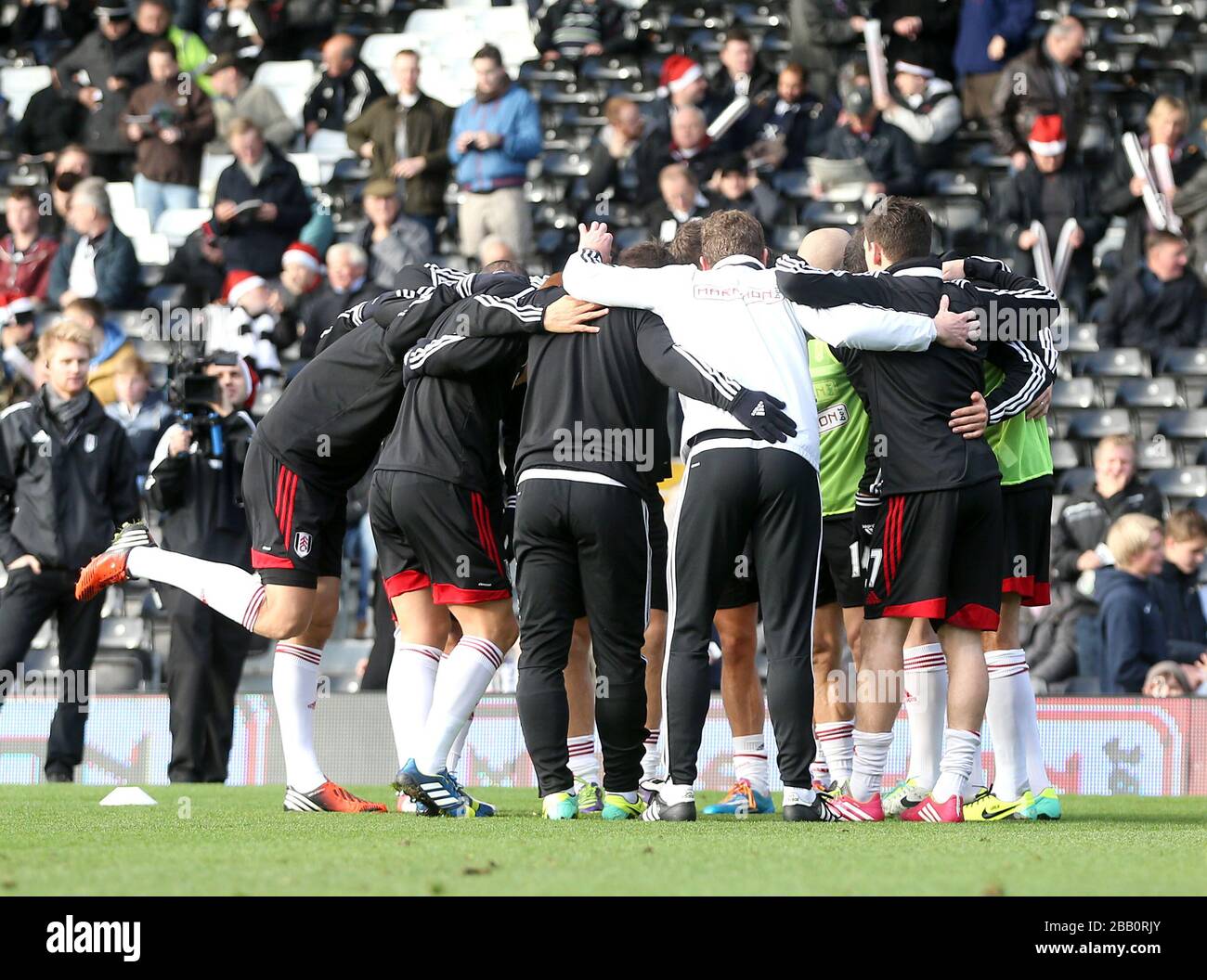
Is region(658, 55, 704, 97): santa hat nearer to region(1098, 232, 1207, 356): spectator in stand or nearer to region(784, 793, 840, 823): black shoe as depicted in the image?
region(1098, 232, 1207, 356): spectator in stand

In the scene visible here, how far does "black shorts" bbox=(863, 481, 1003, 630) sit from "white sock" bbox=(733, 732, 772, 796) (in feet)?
2.75

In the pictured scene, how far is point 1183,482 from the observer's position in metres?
A: 14.0

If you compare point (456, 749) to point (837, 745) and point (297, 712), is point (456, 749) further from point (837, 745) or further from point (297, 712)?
point (837, 745)

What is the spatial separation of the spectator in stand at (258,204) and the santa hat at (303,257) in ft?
2.13

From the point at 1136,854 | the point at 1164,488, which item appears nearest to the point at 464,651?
the point at 1136,854

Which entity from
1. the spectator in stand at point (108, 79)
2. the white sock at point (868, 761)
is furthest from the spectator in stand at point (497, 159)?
the white sock at point (868, 761)

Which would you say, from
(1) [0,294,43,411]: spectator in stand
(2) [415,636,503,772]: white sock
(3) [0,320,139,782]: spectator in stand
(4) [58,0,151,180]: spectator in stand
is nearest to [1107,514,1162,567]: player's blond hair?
(2) [415,636,503,772]: white sock

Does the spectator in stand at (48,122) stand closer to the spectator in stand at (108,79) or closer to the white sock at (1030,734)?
the spectator in stand at (108,79)

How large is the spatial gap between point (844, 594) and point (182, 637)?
4289mm

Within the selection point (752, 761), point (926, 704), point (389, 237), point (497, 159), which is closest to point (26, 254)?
point (389, 237)

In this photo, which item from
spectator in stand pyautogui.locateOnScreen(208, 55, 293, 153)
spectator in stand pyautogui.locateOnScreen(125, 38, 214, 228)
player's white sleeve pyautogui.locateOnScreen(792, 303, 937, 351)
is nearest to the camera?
player's white sleeve pyautogui.locateOnScreen(792, 303, 937, 351)

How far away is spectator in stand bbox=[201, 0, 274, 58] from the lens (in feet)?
60.5

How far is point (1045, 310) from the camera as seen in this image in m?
7.77
